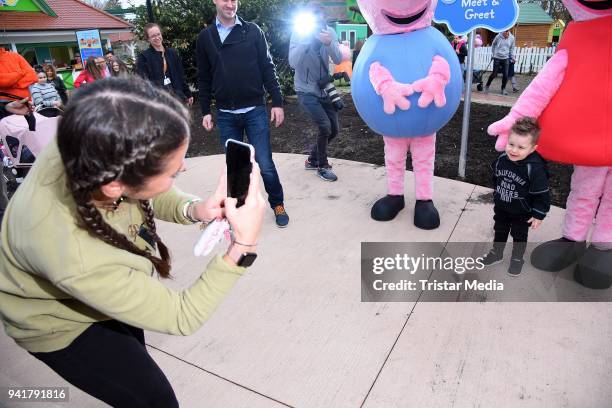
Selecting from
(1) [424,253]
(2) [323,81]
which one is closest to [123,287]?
(1) [424,253]

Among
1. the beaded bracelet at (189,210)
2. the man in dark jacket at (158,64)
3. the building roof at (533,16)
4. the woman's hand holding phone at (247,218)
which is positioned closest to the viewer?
the woman's hand holding phone at (247,218)

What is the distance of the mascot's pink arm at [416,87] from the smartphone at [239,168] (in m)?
1.85

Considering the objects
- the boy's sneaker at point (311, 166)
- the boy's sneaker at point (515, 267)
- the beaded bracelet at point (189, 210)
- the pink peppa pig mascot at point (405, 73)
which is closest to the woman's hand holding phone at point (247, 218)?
the beaded bracelet at point (189, 210)

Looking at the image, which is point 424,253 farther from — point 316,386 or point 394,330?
point 316,386

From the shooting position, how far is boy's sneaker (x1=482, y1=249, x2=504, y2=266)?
3018 mm

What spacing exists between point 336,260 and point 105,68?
18.4 feet

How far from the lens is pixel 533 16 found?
68.8 ft

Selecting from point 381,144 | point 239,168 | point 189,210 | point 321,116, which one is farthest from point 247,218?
point 381,144

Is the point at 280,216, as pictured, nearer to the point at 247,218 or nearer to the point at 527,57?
the point at 247,218

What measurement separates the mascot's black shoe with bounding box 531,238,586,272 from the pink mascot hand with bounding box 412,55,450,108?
1226 millimetres

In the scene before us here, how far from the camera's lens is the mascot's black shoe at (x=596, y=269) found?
8.80ft

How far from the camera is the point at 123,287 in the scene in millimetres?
1145

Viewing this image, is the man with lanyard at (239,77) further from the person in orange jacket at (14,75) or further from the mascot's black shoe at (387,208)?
the person in orange jacket at (14,75)

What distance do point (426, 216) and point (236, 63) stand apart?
6.43ft
